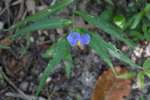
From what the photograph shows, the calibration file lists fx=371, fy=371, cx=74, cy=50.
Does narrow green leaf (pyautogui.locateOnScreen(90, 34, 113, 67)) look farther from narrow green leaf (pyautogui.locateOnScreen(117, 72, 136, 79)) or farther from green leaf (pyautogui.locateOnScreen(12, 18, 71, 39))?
narrow green leaf (pyautogui.locateOnScreen(117, 72, 136, 79))

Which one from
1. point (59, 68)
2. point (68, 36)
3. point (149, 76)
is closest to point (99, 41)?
point (68, 36)

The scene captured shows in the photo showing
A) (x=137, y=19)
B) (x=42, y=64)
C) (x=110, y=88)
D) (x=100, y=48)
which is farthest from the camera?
(x=42, y=64)

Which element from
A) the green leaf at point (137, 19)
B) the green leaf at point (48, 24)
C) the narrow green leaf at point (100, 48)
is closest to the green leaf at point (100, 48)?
the narrow green leaf at point (100, 48)

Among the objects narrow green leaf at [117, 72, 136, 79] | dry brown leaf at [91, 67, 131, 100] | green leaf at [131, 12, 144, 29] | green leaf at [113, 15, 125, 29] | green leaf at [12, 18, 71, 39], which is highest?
green leaf at [12, 18, 71, 39]

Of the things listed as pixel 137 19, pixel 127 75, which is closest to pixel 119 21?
pixel 137 19

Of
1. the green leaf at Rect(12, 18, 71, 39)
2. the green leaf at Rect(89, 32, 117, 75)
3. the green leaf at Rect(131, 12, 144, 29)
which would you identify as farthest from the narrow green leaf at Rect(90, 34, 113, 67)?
the green leaf at Rect(131, 12, 144, 29)

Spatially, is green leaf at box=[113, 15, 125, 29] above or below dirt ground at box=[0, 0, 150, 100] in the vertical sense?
above

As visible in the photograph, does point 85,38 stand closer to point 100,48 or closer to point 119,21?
point 100,48

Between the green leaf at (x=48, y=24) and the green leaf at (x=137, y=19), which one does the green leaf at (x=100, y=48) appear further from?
the green leaf at (x=137, y=19)

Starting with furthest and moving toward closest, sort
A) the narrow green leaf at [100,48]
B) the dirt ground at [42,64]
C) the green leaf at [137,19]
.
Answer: the dirt ground at [42,64], the green leaf at [137,19], the narrow green leaf at [100,48]

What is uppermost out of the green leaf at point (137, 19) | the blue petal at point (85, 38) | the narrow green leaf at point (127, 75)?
the blue petal at point (85, 38)
